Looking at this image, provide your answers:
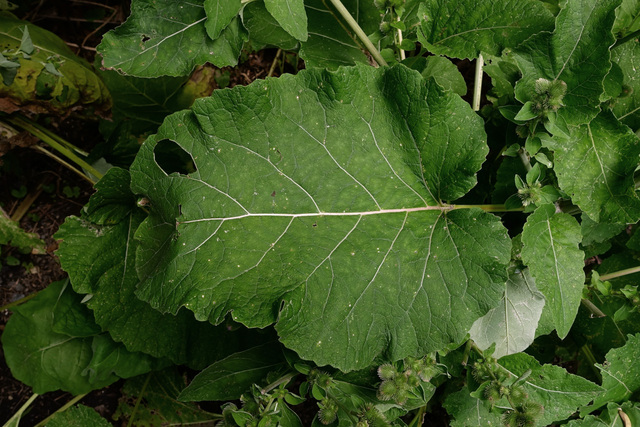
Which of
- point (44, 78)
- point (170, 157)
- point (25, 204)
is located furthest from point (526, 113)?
point (25, 204)

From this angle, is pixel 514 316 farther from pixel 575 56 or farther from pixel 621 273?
pixel 575 56

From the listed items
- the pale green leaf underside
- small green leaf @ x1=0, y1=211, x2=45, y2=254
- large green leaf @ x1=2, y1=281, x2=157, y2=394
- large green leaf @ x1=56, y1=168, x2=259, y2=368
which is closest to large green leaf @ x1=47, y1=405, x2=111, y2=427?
large green leaf @ x1=2, y1=281, x2=157, y2=394

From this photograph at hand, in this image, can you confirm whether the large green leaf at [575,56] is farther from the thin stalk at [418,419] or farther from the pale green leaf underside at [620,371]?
the thin stalk at [418,419]

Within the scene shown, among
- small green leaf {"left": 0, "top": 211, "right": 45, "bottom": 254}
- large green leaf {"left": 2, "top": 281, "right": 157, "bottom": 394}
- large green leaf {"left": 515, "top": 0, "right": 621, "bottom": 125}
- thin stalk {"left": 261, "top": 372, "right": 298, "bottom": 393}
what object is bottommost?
large green leaf {"left": 2, "top": 281, "right": 157, "bottom": 394}

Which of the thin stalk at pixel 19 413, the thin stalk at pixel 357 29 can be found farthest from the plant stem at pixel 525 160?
the thin stalk at pixel 19 413

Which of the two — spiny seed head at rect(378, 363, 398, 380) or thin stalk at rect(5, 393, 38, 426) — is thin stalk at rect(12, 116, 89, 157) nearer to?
thin stalk at rect(5, 393, 38, 426)

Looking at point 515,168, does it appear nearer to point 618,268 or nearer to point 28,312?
point 618,268

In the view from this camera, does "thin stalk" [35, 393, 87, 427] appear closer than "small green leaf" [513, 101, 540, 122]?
No
